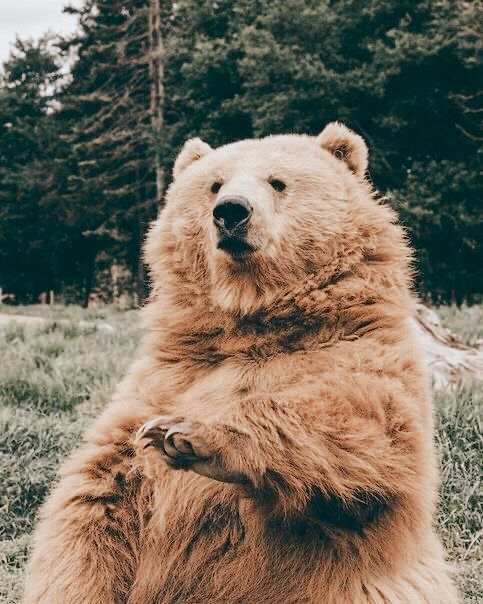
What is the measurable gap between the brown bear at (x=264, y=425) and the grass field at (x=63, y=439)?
2.80 ft

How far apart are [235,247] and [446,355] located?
128 inches

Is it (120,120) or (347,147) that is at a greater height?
(120,120)

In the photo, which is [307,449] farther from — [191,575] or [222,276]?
[222,276]

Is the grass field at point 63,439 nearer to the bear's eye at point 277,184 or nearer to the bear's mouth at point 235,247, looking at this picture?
the bear's mouth at point 235,247

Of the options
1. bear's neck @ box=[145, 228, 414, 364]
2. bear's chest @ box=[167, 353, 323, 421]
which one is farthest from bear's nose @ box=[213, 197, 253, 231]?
bear's chest @ box=[167, 353, 323, 421]

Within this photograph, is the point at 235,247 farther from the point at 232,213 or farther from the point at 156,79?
the point at 156,79

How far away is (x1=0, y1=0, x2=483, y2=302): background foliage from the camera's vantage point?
51.7 feet

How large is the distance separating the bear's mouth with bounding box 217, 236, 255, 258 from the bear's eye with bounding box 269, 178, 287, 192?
0.38m

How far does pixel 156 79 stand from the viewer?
70.6 ft

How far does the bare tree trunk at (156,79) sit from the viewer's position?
66.8ft

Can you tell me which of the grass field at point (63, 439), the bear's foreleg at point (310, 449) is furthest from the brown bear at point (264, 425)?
the grass field at point (63, 439)

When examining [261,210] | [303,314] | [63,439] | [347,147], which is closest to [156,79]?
[63,439]

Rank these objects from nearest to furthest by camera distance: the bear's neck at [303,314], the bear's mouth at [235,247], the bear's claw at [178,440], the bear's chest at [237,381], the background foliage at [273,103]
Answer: the bear's claw at [178,440] → the bear's chest at [237,381] → the bear's neck at [303,314] → the bear's mouth at [235,247] → the background foliage at [273,103]

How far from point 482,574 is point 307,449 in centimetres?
160
